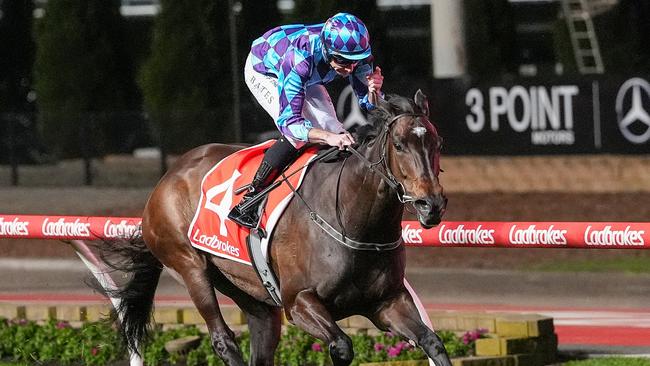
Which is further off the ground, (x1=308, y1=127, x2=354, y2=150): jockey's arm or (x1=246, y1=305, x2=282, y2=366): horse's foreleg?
(x1=308, y1=127, x2=354, y2=150): jockey's arm

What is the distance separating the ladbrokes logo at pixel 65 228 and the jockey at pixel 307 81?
2183 millimetres

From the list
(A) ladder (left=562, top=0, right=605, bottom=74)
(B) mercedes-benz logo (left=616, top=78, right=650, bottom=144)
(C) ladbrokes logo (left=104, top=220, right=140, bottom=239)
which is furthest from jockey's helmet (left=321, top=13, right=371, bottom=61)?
(A) ladder (left=562, top=0, right=605, bottom=74)

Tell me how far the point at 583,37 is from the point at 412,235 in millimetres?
17439

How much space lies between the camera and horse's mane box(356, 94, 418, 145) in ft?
24.1

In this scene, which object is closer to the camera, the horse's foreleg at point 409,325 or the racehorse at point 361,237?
the racehorse at point 361,237

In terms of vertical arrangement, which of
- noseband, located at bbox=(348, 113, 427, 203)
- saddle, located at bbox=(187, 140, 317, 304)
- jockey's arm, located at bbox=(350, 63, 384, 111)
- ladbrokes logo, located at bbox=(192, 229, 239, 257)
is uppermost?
jockey's arm, located at bbox=(350, 63, 384, 111)

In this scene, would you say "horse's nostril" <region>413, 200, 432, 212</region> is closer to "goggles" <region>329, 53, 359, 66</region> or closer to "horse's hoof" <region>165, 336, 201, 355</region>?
"goggles" <region>329, 53, 359, 66</region>

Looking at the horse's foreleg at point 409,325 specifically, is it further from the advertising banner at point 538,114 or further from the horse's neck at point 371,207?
the advertising banner at point 538,114

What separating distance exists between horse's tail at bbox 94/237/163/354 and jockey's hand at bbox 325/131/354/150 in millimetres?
2057

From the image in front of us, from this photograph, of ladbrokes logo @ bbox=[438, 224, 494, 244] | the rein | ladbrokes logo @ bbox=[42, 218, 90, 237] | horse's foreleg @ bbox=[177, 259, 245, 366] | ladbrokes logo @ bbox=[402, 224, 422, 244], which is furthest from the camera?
ladbrokes logo @ bbox=[42, 218, 90, 237]

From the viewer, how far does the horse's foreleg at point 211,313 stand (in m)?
8.37

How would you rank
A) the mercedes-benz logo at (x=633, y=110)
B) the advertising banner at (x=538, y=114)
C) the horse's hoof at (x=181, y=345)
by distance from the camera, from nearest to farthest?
1. the horse's hoof at (x=181, y=345)
2. the mercedes-benz logo at (x=633, y=110)
3. the advertising banner at (x=538, y=114)

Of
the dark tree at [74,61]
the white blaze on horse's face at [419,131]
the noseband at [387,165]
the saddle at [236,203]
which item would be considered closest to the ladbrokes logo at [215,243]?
the saddle at [236,203]

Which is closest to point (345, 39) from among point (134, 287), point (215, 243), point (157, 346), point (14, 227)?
point (215, 243)
